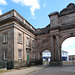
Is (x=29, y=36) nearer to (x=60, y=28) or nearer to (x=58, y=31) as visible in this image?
(x=58, y=31)

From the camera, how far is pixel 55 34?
18.8m

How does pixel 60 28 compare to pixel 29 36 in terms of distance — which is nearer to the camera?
pixel 60 28

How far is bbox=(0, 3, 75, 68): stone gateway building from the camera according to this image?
14.6 m

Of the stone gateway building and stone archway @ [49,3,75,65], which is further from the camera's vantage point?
stone archway @ [49,3,75,65]

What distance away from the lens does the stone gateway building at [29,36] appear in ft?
47.8

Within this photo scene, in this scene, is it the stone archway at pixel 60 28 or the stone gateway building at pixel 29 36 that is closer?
the stone gateway building at pixel 29 36

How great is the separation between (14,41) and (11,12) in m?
5.09

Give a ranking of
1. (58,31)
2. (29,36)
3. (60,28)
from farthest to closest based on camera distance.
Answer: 1. (29,36)
2. (60,28)
3. (58,31)

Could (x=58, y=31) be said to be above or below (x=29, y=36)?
above

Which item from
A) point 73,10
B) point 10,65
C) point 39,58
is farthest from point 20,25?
point 73,10

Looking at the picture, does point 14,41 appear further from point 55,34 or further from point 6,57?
point 55,34

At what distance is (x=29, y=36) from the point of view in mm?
19562

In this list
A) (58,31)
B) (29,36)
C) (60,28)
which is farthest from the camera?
(29,36)

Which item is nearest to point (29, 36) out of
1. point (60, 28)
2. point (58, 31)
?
point (58, 31)
